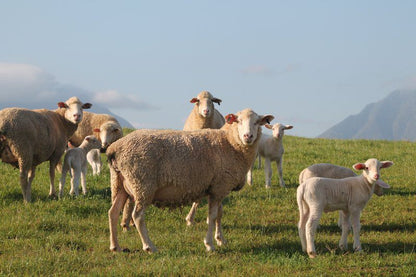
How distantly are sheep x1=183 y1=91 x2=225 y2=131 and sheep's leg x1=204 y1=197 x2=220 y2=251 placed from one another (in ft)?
13.8

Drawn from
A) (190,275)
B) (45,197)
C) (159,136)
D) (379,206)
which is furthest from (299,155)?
(190,275)

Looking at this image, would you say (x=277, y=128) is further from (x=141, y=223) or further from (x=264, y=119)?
(x=141, y=223)

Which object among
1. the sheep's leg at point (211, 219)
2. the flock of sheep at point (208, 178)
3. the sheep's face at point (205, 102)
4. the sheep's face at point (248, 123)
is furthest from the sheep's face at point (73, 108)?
the sheep's leg at point (211, 219)

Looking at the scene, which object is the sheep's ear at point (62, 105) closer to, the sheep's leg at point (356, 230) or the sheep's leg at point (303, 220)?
the sheep's leg at point (303, 220)

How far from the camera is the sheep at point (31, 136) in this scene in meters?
10.9

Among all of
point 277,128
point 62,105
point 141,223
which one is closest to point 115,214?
point 141,223

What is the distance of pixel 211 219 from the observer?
26.0 feet

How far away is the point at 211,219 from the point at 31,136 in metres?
5.34

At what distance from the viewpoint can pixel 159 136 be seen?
26.3ft

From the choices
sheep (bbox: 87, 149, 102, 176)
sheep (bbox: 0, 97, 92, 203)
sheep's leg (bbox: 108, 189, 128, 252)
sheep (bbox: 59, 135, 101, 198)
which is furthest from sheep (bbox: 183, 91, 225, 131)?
sheep's leg (bbox: 108, 189, 128, 252)

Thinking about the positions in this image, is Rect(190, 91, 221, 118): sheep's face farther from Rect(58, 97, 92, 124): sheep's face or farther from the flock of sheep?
the flock of sheep

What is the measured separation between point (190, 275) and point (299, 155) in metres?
12.5

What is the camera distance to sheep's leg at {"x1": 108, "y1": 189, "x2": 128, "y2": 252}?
7727 millimetres

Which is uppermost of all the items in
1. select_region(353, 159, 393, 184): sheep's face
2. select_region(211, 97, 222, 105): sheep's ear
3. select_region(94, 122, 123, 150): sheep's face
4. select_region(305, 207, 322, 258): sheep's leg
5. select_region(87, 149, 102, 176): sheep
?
select_region(211, 97, 222, 105): sheep's ear
